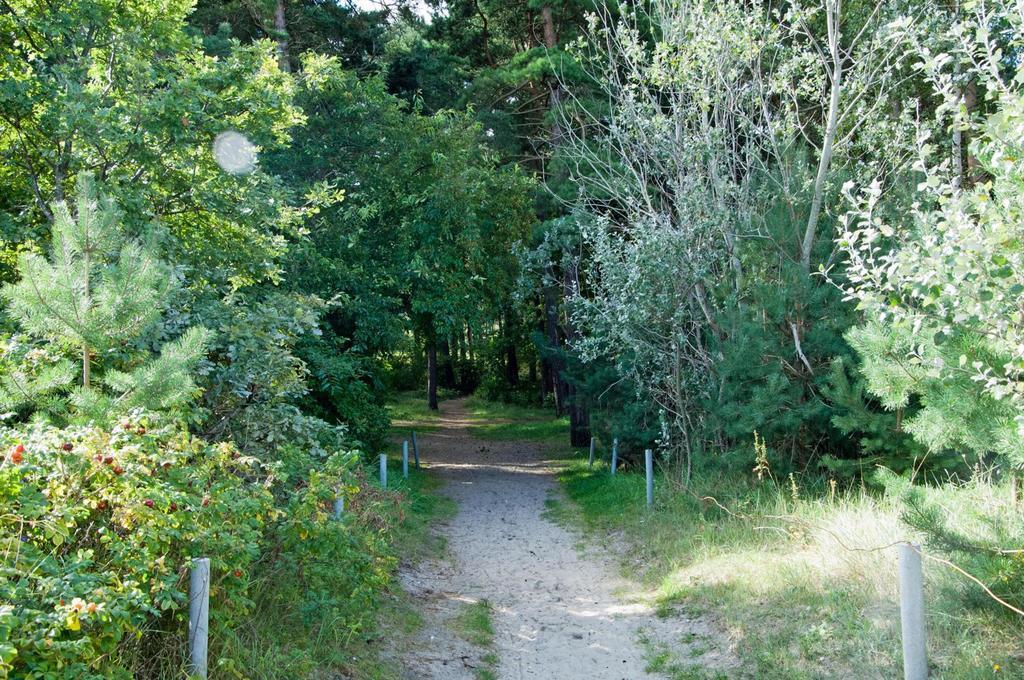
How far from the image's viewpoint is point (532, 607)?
305 inches

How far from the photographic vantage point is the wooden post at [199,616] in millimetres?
4164

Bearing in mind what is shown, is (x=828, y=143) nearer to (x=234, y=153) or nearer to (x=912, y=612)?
(x=912, y=612)

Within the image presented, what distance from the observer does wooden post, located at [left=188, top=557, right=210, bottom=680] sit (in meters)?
4.16

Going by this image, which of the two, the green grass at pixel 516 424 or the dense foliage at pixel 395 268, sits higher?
the dense foliage at pixel 395 268

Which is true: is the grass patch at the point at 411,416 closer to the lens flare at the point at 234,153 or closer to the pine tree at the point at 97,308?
the lens flare at the point at 234,153

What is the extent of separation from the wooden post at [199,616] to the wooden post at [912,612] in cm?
378

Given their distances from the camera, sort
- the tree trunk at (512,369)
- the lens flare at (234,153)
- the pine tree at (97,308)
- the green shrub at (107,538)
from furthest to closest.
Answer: the tree trunk at (512,369) < the lens flare at (234,153) < the pine tree at (97,308) < the green shrub at (107,538)

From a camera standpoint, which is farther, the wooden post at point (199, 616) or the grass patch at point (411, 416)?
the grass patch at point (411, 416)

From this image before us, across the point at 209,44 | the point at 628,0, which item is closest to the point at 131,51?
the point at 209,44

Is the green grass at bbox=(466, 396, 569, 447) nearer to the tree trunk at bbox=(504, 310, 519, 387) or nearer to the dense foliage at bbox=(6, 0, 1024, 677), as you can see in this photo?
the tree trunk at bbox=(504, 310, 519, 387)

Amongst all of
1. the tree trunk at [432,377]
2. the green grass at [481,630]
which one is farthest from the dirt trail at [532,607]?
the tree trunk at [432,377]

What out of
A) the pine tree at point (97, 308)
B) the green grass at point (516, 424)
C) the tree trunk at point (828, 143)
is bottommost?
the green grass at point (516, 424)

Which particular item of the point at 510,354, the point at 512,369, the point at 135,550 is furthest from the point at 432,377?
the point at 135,550

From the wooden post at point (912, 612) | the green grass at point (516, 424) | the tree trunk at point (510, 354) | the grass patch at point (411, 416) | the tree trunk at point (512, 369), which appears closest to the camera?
the wooden post at point (912, 612)
